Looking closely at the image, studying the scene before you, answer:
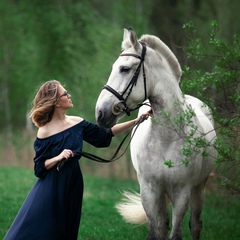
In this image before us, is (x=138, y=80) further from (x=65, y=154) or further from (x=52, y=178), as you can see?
(x=52, y=178)

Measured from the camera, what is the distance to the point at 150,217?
579cm

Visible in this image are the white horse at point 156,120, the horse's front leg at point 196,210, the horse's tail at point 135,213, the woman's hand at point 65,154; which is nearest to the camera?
the woman's hand at point 65,154

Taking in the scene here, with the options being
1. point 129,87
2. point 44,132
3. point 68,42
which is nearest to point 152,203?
point 129,87

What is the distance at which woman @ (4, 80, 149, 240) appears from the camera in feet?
16.8

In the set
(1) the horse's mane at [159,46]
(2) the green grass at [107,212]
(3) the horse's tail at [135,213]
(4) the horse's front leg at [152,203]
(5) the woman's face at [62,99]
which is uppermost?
(1) the horse's mane at [159,46]

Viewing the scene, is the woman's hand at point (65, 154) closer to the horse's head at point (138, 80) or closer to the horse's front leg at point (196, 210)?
the horse's head at point (138, 80)

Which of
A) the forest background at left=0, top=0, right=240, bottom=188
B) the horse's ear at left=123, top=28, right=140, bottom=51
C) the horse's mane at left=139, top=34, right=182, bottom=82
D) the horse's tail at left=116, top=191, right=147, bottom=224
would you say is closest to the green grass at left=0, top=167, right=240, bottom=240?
the horse's tail at left=116, top=191, right=147, bottom=224

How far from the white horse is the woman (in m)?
0.34

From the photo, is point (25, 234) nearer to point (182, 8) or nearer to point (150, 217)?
point (150, 217)

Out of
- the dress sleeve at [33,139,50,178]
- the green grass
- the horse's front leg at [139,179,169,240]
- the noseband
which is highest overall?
the noseband

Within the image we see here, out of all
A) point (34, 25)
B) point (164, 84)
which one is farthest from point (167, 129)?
point (34, 25)

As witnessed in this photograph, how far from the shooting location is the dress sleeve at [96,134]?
5539 mm

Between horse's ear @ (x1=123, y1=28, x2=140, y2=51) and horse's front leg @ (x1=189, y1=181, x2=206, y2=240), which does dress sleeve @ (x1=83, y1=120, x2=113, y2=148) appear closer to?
horse's ear @ (x1=123, y1=28, x2=140, y2=51)

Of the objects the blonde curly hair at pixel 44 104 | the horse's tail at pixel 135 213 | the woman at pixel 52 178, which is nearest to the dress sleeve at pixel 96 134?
the woman at pixel 52 178
